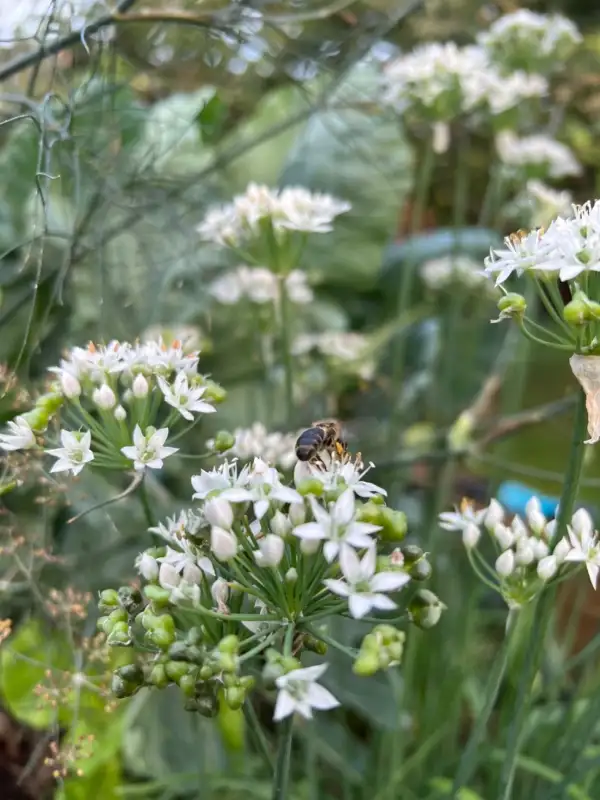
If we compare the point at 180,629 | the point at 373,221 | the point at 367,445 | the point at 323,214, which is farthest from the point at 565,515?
the point at 373,221

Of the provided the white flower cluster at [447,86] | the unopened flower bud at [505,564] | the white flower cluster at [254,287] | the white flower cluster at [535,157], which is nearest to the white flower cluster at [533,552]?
the unopened flower bud at [505,564]

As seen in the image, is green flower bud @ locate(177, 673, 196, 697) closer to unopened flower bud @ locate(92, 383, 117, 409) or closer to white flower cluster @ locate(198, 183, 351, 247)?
unopened flower bud @ locate(92, 383, 117, 409)

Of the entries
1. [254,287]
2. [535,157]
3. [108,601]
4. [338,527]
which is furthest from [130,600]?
[535,157]

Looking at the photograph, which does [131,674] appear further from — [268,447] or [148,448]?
[268,447]

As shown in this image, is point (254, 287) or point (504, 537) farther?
point (254, 287)

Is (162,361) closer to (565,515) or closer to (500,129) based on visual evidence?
(565,515)
